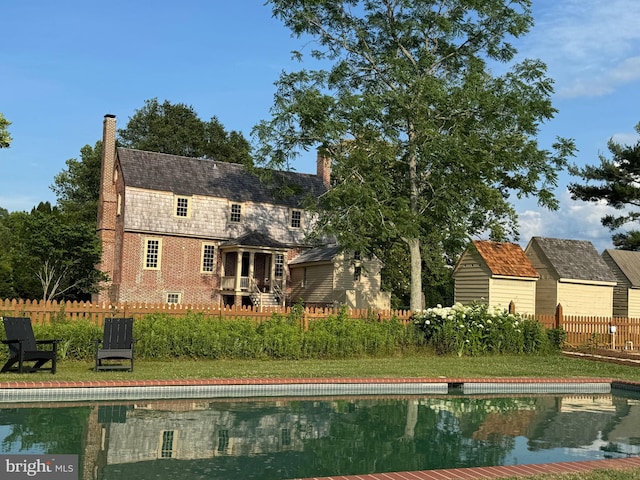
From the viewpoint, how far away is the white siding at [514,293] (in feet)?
96.8

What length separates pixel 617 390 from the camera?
53.8ft

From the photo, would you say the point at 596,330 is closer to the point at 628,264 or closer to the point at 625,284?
the point at 625,284

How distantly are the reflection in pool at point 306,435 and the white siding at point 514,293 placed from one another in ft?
52.6

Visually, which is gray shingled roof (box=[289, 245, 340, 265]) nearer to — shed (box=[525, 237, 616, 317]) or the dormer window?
the dormer window

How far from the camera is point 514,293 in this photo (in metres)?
30.0

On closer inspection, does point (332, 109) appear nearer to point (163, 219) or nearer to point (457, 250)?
→ point (457, 250)

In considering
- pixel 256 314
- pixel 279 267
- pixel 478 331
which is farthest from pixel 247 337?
pixel 279 267

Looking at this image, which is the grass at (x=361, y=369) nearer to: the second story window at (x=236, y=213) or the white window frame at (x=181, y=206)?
the white window frame at (x=181, y=206)

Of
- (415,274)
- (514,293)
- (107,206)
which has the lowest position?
(514,293)

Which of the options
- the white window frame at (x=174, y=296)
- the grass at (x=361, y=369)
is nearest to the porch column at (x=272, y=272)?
the white window frame at (x=174, y=296)

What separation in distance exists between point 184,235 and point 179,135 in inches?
794

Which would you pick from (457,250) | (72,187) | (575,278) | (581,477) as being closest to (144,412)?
(581,477)

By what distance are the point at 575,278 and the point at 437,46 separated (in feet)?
41.6

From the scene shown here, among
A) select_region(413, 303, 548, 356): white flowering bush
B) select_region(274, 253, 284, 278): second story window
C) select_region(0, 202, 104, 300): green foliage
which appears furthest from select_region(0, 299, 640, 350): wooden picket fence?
select_region(274, 253, 284, 278): second story window
